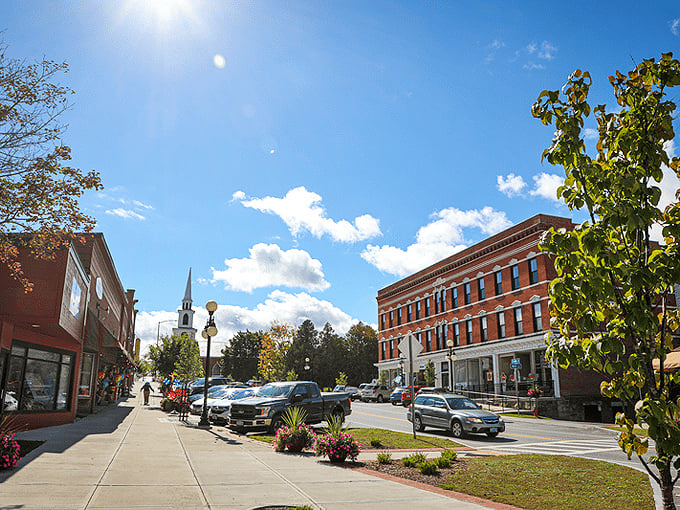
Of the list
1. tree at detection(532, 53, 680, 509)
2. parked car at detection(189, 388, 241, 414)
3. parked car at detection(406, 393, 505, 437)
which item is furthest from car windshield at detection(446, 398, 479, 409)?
tree at detection(532, 53, 680, 509)

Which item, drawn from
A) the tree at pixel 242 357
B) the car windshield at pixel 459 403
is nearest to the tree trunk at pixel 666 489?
the car windshield at pixel 459 403

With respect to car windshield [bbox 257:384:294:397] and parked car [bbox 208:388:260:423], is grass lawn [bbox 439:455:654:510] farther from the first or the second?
parked car [bbox 208:388:260:423]

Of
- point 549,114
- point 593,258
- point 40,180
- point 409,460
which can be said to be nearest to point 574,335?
point 593,258

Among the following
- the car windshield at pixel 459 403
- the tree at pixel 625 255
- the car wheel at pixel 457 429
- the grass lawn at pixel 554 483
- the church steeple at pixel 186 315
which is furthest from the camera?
the church steeple at pixel 186 315

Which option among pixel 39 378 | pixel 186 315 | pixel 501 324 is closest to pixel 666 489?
pixel 39 378

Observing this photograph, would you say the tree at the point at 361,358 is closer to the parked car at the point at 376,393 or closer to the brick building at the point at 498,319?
the brick building at the point at 498,319

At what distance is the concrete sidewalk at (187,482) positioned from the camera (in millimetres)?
6930

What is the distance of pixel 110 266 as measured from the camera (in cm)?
2986

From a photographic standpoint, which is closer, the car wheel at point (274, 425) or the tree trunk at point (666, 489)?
the tree trunk at point (666, 489)

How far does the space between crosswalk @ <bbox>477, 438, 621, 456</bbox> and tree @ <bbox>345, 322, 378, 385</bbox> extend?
5967cm

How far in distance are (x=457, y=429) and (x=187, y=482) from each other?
12.6m

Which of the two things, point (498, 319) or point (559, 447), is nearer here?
point (559, 447)

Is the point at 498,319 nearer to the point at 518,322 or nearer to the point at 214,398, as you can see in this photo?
Result: the point at 518,322

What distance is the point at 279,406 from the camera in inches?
717
